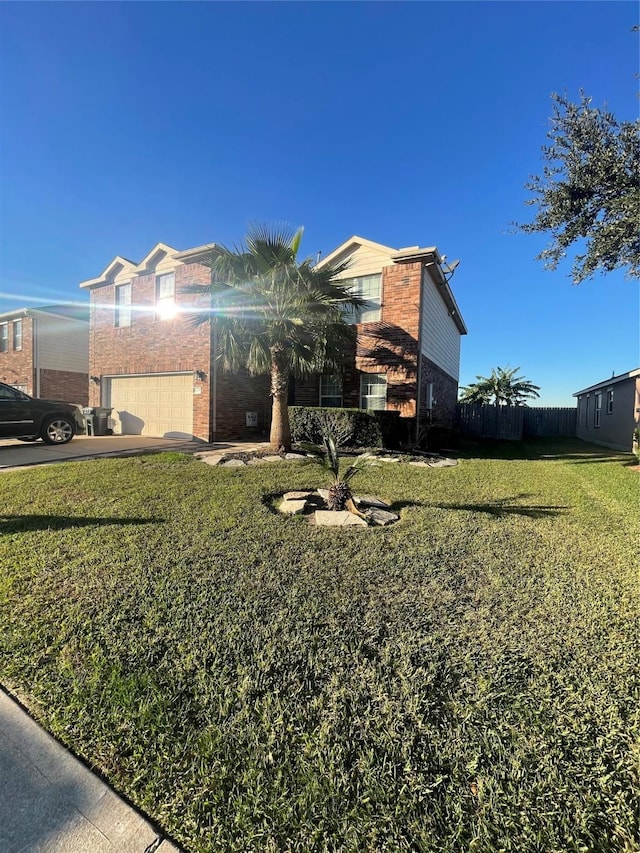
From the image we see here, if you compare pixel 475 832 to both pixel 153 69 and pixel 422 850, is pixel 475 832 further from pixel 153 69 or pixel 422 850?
pixel 153 69

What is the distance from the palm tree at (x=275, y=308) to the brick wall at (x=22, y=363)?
1457 centimetres

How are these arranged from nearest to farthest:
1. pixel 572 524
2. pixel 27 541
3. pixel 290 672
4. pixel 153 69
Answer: pixel 290 672 < pixel 27 541 < pixel 572 524 < pixel 153 69

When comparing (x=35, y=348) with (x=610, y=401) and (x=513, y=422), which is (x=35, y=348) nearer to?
(x=513, y=422)

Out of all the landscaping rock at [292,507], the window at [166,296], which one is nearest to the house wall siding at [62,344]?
the window at [166,296]

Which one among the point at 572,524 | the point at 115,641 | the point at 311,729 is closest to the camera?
the point at 311,729

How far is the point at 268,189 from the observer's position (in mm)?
10367

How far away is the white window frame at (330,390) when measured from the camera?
12.9 m

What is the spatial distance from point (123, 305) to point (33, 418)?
264 inches

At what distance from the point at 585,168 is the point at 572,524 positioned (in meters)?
7.57

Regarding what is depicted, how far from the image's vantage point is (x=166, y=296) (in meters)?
13.3

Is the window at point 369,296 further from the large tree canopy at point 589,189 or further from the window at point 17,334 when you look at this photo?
the window at point 17,334

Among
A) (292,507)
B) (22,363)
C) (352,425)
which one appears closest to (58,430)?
(352,425)

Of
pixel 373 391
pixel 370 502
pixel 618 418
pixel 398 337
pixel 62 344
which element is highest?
pixel 62 344

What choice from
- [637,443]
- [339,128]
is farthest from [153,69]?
[637,443]
